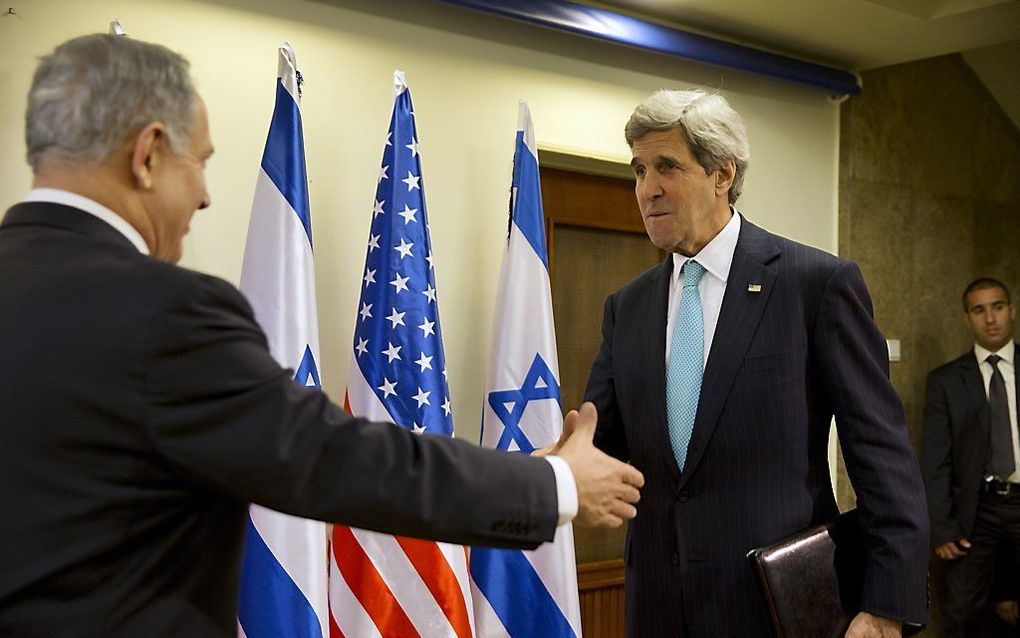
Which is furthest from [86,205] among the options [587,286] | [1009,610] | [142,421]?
[1009,610]

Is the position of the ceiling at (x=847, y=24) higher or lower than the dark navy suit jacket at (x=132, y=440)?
higher

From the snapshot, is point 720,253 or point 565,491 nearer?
point 565,491

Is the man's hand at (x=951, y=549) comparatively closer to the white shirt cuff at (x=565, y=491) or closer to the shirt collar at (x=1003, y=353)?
the shirt collar at (x=1003, y=353)

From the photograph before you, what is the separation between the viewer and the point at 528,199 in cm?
341

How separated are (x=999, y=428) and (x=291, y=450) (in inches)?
177

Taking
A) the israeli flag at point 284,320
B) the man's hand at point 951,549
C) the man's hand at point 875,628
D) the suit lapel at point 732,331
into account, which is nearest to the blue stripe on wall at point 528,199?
the israeli flag at point 284,320

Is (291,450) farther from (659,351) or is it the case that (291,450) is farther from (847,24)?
(847,24)

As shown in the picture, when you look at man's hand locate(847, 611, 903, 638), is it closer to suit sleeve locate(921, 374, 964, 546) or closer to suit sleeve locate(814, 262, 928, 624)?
suit sleeve locate(814, 262, 928, 624)

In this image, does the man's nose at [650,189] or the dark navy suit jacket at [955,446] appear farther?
the dark navy suit jacket at [955,446]

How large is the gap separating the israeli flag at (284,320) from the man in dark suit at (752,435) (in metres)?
0.99

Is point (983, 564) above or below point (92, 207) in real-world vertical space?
below

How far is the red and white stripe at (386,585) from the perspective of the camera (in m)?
2.95

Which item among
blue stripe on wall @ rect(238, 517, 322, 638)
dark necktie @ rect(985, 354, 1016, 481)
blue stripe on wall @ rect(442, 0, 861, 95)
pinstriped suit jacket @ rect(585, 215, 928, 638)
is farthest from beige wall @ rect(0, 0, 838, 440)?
dark necktie @ rect(985, 354, 1016, 481)

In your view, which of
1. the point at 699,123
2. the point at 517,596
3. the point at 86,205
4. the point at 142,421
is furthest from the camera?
the point at 517,596
